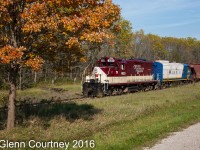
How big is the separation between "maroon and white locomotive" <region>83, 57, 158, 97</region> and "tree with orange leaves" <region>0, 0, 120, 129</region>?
55.0ft

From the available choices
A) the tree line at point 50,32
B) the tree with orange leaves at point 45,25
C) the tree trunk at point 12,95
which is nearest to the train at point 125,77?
the tree line at point 50,32

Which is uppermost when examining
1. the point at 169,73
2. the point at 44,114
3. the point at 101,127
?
the point at 169,73

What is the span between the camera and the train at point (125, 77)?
29.0 metres

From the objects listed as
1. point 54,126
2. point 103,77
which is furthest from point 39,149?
point 103,77

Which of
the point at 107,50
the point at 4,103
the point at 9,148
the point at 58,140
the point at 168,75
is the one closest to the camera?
the point at 9,148

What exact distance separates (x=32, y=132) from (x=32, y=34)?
11.8ft

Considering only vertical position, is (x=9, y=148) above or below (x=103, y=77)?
below

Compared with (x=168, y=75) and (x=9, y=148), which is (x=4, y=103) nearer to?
(x=9, y=148)

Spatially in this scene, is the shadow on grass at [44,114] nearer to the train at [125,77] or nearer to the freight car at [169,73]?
the train at [125,77]

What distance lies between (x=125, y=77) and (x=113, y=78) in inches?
96.2

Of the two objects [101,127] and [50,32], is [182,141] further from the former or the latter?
[50,32]

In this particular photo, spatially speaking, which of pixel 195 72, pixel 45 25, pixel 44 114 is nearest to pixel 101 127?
pixel 44 114

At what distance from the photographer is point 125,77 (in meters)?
31.9

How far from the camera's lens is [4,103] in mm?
20219
